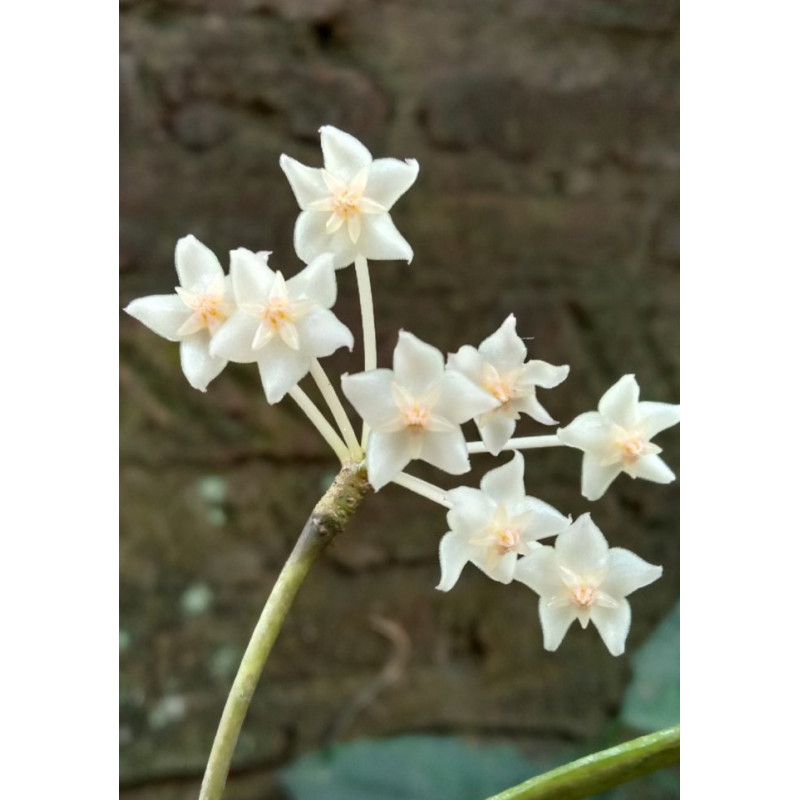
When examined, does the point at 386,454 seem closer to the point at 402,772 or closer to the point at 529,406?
the point at 529,406

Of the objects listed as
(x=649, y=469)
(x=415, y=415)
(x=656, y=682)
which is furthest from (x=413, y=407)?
(x=656, y=682)

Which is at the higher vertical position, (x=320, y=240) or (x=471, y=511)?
(x=320, y=240)

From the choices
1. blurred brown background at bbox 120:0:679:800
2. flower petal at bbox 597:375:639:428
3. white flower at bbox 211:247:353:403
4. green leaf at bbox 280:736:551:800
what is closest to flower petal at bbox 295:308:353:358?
white flower at bbox 211:247:353:403

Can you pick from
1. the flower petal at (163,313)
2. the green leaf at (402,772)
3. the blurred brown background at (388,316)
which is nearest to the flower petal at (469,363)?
the flower petal at (163,313)

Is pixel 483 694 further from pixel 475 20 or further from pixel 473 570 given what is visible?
pixel 475 20

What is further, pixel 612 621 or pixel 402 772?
pixel 402 772

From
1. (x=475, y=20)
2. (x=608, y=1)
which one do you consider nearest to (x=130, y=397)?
(x=475, y=20)
